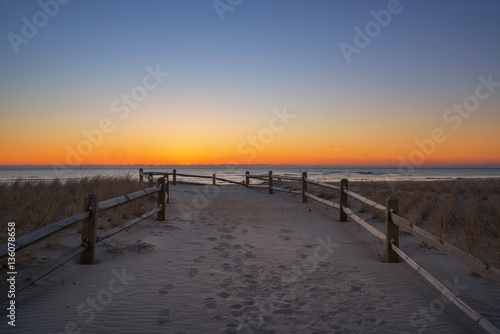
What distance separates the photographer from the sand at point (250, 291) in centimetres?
321

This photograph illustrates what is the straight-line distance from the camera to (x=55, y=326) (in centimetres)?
310

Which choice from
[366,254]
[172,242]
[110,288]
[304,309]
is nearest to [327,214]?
[366,254]

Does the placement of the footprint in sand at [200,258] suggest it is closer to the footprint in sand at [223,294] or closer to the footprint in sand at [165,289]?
the footprint in sand at [165,289]

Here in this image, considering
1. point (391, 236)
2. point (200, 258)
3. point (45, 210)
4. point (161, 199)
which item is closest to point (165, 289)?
point (200, 258)

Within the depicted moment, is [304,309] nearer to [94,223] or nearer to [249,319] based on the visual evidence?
[249,319]

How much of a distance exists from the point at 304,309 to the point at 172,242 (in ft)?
11.7

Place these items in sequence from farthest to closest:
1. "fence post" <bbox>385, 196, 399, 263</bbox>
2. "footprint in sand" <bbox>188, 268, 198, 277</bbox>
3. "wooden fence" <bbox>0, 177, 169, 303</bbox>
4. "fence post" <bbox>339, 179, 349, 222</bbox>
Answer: "fence post" <bbox>339, 179, 349, 222</bbox>, "fence post" <bbox>385, 196, 399, 263</bbox>, "footprint in sand" <bbox>188, 268, 198, 277</bbox>, "wooden fence" <bbox>0, 177, 169, 303</bbox>

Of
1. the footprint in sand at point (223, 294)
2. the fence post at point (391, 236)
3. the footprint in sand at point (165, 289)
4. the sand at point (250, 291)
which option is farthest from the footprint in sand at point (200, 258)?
the fence post at point (391, 236)

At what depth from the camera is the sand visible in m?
3.21

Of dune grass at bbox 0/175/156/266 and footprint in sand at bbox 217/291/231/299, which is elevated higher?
dune grass at bbox 0/175/156/266

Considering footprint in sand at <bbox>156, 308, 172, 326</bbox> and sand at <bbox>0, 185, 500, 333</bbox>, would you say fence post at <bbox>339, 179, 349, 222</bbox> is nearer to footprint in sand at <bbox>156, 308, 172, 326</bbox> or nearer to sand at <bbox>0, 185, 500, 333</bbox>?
sand at <bbox>0, 185, 500, 333</bbox>

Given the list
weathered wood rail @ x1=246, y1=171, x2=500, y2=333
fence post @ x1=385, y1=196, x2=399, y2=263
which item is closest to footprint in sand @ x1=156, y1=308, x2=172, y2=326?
weathered wood rail @ x1=246, y1=171, x2=500, y2=333

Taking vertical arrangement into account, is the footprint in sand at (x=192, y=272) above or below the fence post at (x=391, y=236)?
below

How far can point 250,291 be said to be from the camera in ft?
13.2
